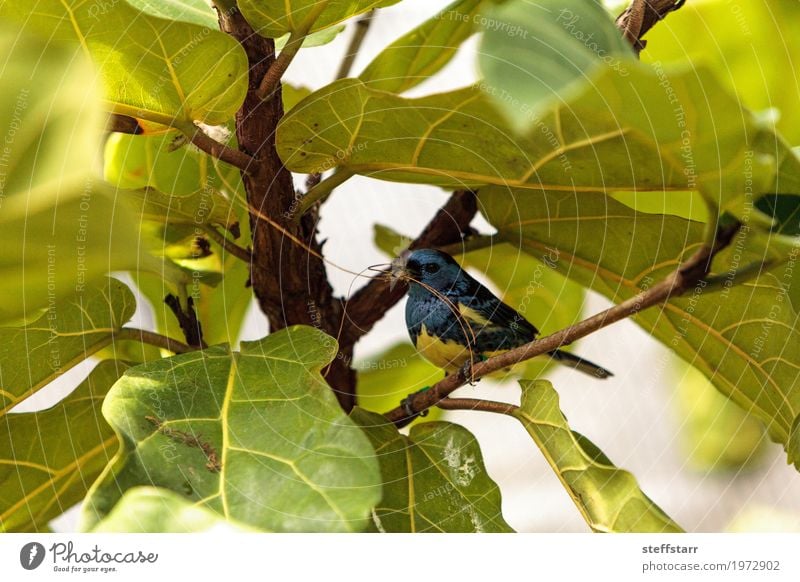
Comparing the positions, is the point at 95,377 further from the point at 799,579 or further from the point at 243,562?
the point at 799,579

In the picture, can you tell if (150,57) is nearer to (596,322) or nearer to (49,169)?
(49,169)

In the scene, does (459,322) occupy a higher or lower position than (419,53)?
lower

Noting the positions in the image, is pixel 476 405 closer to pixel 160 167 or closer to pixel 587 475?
pixel 587 475

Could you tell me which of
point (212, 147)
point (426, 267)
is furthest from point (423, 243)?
point (212, 147)

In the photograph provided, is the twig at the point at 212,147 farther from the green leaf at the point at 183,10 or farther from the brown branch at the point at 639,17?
the brown branch at the point at 639,17

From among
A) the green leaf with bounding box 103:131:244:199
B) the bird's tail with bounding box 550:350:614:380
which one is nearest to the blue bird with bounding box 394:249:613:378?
the bird's tail with bounding box 550:350:614:380

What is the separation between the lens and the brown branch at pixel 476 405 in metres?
0.32

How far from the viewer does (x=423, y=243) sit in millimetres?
362

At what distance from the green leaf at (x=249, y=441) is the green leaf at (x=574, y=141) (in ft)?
0.24

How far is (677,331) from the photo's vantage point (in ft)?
1.06

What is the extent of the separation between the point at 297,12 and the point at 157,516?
6.8 inches

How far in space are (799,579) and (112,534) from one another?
28 centimetres

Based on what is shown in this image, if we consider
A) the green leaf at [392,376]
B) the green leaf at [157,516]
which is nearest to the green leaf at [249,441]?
the green leaf at [157,516]

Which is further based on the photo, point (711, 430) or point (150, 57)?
point (711, 430)
